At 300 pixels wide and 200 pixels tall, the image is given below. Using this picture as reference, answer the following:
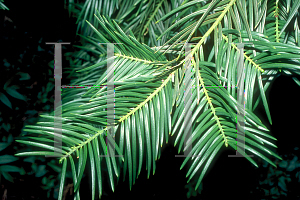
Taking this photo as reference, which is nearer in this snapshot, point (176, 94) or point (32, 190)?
point (176, 94)

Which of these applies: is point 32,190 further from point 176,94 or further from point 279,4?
point 279,4

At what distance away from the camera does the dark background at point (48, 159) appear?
1.07m

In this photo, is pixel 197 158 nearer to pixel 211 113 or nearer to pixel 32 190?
pixel 211 113

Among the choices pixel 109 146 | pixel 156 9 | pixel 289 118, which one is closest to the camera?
pixel 109 146

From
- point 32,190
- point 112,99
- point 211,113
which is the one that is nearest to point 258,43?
point 211,113

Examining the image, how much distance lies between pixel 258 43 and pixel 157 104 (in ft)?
0.56

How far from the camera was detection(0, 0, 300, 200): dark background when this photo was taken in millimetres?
1073

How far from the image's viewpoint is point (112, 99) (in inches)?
13.0

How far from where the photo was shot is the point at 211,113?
34 cm

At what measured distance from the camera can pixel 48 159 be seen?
3.52 feet

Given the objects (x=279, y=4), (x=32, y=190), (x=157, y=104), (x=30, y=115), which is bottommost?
(x=32, y=190)

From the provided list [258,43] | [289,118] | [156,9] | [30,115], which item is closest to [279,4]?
[258,43]

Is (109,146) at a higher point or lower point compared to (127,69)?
lower

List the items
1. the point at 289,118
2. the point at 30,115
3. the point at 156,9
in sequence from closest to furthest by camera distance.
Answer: the point at 156,9, the point at 289,118, the point at 30,115
